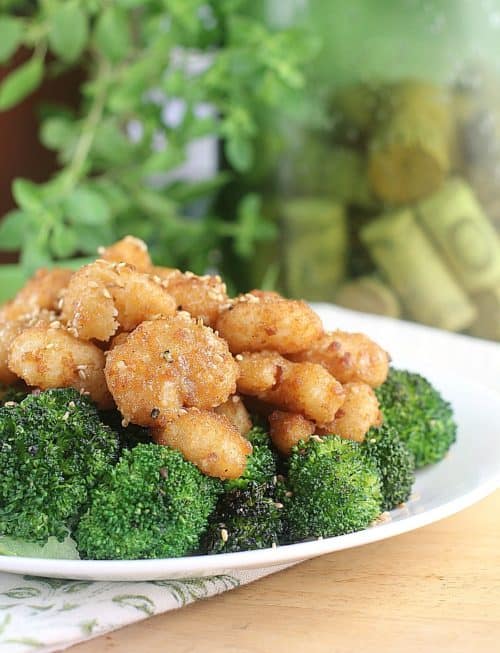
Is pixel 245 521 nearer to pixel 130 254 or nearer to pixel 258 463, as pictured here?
pixel 258 463

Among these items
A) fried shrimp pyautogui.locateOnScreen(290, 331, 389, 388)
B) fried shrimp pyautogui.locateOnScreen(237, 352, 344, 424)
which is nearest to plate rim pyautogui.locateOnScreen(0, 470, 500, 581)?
fried shrimp pyautogui.locateOnScreen(237, 352, 344, 424)

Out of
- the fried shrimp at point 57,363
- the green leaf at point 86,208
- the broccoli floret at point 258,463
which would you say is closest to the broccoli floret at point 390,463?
the broccoli floret at point 258,463

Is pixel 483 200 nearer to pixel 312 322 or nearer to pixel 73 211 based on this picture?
pixel 73 211

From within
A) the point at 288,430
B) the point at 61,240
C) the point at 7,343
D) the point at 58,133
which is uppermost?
the point at 58,133

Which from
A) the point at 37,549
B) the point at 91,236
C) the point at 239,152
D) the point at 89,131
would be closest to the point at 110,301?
the point at 37,549

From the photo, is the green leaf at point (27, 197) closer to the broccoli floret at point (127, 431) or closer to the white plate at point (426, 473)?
the white plate at point (426, 473)

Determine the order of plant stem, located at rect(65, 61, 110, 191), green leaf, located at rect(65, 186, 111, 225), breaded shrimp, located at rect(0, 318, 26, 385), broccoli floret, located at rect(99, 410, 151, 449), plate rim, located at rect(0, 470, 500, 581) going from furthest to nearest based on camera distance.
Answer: plant stem, located at rect(65, 61, 110, 191)
green leaf, located at rect(65, 186, 111, 225)
breaded shrimp, located at rect(0, 318, 26, 385)
broccoli floret, located at rect(99, 410, 151, 449)
plate rim, located at rect(0, 470, 500, 581)

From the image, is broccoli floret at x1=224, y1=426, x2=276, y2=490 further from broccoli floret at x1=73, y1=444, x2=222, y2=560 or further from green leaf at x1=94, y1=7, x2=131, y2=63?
green leaf at x1=94, y1=7, x2=131, y2=63
